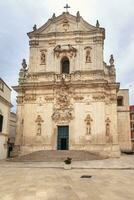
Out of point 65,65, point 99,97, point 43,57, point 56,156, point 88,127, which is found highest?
point 43,57

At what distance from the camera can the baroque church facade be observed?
87.5 feet

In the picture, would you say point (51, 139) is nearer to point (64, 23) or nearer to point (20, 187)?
point (64, 23)

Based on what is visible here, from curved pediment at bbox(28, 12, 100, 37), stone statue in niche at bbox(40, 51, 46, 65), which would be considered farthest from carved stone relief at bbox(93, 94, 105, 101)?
curved pediment at bbox(28, 12, 100, 37)

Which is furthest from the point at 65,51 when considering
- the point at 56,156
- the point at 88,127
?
the point at 56,156

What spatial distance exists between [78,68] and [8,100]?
915cm

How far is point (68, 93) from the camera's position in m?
27.9

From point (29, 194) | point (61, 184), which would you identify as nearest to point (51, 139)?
point (61, 184)

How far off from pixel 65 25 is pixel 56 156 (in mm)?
17041

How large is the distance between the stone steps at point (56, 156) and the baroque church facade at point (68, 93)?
72.0 inches

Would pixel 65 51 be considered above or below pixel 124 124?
above

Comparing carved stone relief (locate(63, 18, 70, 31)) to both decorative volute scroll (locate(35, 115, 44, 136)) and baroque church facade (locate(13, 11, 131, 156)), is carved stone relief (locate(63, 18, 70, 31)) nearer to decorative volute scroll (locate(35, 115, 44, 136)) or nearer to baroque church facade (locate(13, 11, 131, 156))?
baroque church facade (locate(13, 11, 131, 156))

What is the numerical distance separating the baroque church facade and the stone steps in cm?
183

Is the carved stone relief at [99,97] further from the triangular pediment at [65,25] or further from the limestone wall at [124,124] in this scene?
the limestone wall at [124,124]

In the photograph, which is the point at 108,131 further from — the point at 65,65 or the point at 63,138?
the point at 65,65
